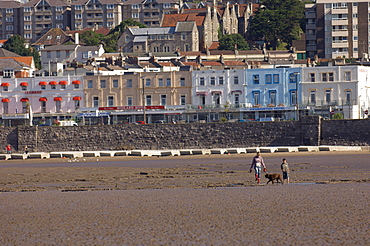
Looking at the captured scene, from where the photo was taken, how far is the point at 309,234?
1958 cm

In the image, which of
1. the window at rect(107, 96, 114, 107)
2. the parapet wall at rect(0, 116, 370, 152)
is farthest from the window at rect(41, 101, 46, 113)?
the parapet wall at rect(0, 116, 370, 152)

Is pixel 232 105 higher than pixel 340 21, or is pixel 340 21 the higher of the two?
pixel 340 21

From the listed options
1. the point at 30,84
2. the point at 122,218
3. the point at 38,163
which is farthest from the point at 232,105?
the point at 122,218

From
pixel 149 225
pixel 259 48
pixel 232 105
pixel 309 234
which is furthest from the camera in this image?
pixel 259 48

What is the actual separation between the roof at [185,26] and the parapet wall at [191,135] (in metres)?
87.9

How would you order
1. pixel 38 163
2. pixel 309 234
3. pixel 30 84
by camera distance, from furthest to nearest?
pixel 30 84 < pixel 38 163 < pixel 309 234

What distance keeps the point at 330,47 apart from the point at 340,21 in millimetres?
5861

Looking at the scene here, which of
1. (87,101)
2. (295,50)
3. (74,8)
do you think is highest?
(74,8)

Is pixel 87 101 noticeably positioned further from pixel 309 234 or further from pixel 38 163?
pixel 309 234

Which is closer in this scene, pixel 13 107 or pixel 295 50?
pixel 13 107

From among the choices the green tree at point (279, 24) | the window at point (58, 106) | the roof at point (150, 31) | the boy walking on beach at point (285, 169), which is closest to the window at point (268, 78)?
the window at point (58, 106)

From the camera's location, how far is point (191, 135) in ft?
200

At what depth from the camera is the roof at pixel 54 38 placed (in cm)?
16775

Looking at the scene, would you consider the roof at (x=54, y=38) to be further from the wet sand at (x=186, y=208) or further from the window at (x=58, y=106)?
the wet sand at (x=186, y=208)
